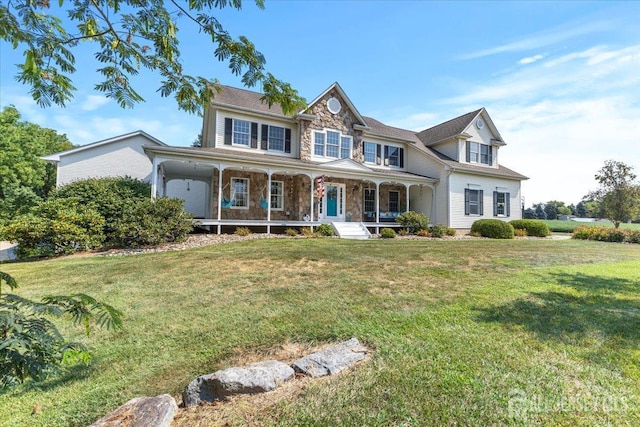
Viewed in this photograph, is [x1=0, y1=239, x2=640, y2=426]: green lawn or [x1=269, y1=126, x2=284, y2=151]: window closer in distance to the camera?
[x1=0, y1=239, x2=640, y2=426]: green lawn

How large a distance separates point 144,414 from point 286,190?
1522 centimetres

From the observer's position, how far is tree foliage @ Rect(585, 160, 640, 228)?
24.0 metres

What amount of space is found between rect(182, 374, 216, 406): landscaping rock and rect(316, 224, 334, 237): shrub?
39.3 feet

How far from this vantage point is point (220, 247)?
33.4ft

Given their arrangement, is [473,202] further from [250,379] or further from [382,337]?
[250,379]

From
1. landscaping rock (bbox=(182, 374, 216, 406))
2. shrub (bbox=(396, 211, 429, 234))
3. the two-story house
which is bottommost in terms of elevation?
landscaping rock (bbox=(182, 374, 216, 406))

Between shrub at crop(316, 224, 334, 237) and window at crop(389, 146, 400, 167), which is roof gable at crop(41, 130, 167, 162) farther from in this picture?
window at crop(389, 146, 400, 167)

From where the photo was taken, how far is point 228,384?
8.68 ft

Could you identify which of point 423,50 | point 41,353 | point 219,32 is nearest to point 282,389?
point 41,353

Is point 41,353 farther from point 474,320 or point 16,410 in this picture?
point 474,320

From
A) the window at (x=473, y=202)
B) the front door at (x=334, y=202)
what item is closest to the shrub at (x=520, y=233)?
the window at (x=473, y=202)

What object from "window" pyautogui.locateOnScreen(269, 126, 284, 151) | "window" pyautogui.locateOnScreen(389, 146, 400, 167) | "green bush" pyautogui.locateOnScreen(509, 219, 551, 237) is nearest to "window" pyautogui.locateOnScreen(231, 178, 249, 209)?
"window" pyautogui.locateOnScreen(269, 126, 284, 151)

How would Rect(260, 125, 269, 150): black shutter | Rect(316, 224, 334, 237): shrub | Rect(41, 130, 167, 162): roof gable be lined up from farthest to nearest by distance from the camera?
1. Rect(41, 130, 167, 162): roof gable
2. Rect(260, 125, 269, 150): black shutter
3. Rect(316, 224, 334, 237): shrub

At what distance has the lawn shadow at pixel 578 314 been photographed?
12.3 ft
